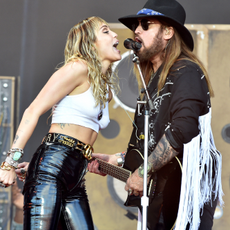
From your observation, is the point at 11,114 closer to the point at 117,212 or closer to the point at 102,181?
the point at 102,181

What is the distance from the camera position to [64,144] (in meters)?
1.72

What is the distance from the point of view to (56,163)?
1670 millimetres

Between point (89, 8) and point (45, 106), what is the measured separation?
211cm

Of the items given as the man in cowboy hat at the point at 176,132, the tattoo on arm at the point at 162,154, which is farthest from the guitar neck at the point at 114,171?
the tattoo on arm at the point at 162,154

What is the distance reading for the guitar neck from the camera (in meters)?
2.04

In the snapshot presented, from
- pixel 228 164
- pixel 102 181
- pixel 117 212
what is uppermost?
pixel 228 164

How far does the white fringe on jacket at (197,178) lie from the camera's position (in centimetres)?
175

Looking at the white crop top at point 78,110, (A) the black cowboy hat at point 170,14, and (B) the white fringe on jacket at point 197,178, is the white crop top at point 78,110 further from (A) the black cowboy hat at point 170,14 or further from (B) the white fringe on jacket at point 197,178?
(A) the black cowboy hat at point 170,14

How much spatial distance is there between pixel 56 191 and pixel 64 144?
0.84ft

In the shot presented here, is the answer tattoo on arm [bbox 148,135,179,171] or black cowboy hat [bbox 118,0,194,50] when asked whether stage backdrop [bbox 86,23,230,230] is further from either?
tattoo on arm [bbox 148,135,179,171]

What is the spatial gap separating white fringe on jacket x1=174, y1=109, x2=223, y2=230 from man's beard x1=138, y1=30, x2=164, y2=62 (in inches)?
22.5

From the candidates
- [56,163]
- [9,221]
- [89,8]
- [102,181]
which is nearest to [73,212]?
[56,163]

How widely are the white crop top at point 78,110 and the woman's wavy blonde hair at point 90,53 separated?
0.05m

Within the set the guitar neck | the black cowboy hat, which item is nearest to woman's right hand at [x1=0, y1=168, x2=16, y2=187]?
the guitar neck
